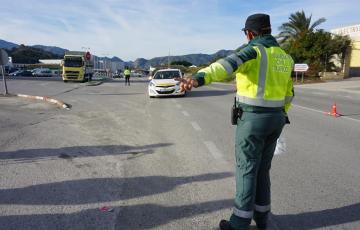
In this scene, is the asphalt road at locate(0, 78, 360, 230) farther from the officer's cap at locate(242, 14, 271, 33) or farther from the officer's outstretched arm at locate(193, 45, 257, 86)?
the officer's cap at locate(242, 14, 271, 33)

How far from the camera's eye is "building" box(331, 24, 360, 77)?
4525 centimetres

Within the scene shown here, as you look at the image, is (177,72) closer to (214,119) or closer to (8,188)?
(214,119)

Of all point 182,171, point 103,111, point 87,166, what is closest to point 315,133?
point 182,171

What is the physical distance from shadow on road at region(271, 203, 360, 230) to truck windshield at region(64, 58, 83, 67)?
38.4m

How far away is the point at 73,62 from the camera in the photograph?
40.6m

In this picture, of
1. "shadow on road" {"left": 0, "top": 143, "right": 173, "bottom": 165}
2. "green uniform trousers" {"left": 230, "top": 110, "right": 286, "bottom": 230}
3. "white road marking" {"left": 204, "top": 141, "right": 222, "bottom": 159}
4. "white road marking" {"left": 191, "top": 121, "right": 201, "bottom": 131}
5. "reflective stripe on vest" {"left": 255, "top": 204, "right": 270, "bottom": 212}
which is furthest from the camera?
"white road marking" {"left": 191, "top": 121, "right": 201, "bottom": 131}

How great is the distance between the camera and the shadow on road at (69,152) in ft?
22.4

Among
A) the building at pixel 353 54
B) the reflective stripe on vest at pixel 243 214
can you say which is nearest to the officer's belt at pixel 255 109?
the reflective stripe on vest at pixel 243 214

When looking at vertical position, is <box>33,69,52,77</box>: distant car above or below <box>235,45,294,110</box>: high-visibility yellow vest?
below

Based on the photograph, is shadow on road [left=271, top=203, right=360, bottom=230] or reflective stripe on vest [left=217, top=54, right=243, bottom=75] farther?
shadow on road [left=271, top=203, right=360, bottom=230]

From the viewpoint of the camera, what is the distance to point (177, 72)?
2178 cm

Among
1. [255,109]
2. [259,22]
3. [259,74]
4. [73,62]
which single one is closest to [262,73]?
[259,74]

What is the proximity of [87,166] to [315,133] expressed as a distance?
560 centimetres

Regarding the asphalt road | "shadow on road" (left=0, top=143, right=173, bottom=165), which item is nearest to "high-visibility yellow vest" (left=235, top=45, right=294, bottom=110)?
the asphalt road
